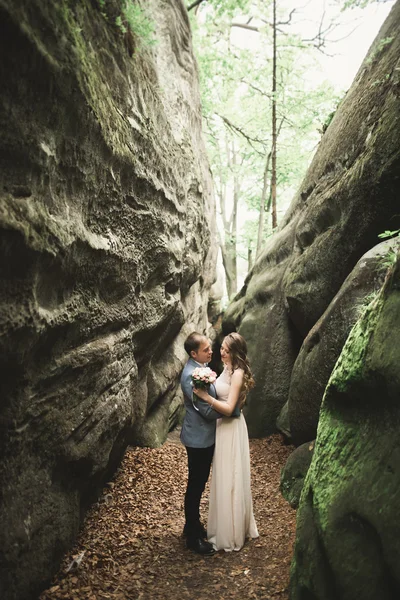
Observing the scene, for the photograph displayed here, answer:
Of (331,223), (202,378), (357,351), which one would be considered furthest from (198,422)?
(331,223)

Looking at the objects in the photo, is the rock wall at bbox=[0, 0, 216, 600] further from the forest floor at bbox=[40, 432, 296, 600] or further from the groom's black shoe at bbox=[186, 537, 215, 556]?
the groom's black shoe at bbox=[186, 537, 215, 556]

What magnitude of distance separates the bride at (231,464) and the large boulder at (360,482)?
1373 mm

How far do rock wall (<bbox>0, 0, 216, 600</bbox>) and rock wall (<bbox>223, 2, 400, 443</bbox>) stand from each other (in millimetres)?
3210

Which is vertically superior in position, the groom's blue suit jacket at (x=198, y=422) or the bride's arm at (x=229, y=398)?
the bride's arm at (x=229, y=398)

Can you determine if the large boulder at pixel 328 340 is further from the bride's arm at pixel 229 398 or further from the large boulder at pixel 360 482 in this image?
the large boulder at pixel 360 482

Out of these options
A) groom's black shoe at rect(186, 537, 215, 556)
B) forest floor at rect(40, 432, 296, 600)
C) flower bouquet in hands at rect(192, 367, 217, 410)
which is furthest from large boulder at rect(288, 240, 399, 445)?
groom's black shoe at rect(186, 537, 215, 556)

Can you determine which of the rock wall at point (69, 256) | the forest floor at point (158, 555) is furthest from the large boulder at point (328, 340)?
the rock wall at point (69, 256)

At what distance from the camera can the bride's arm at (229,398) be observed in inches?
185

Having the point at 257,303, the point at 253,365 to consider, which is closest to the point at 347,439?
the point at 253,365

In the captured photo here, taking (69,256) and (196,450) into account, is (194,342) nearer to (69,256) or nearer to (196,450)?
(196,450)

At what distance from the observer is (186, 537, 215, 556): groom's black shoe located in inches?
183

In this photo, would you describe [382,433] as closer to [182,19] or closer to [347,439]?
[347,439]

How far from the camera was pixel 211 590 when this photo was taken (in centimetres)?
399

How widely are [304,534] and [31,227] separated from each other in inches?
141
